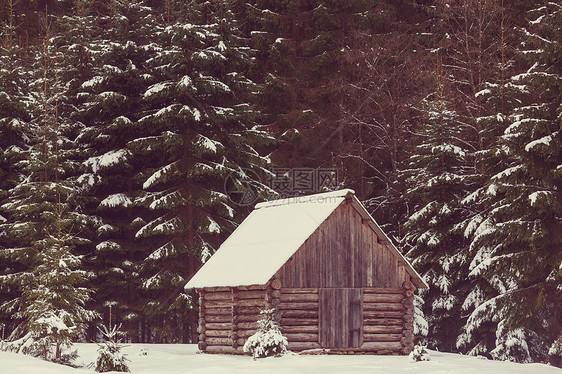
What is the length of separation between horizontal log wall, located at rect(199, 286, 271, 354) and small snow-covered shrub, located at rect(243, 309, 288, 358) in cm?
85

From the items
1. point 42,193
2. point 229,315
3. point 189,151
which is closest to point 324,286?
point 229,315

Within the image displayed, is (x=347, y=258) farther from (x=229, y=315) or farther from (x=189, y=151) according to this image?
(x=189, y=151)

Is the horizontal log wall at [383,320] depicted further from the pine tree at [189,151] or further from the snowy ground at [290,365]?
the pine tree at [189,151]

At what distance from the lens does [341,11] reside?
51.8 metres

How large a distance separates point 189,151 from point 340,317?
12771 millimetres

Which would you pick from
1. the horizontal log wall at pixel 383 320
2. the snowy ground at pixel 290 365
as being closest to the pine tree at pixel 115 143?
the snowy ground at pixel 290 365

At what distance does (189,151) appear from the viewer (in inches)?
1570

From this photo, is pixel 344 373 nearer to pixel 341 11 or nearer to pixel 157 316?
pixel 157 316

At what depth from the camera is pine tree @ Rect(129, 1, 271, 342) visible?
128 ft

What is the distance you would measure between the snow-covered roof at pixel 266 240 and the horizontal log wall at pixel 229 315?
50 cm

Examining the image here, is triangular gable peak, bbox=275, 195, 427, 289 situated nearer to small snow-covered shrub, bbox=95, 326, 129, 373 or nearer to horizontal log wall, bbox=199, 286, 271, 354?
horizontal log wall, bbox=199, 286, 271, 354

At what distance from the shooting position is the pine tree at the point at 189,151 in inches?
1531

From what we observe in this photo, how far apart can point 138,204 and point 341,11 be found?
19543 millimetres

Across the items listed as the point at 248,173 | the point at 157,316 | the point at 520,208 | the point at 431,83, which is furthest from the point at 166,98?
the point at 520,208
